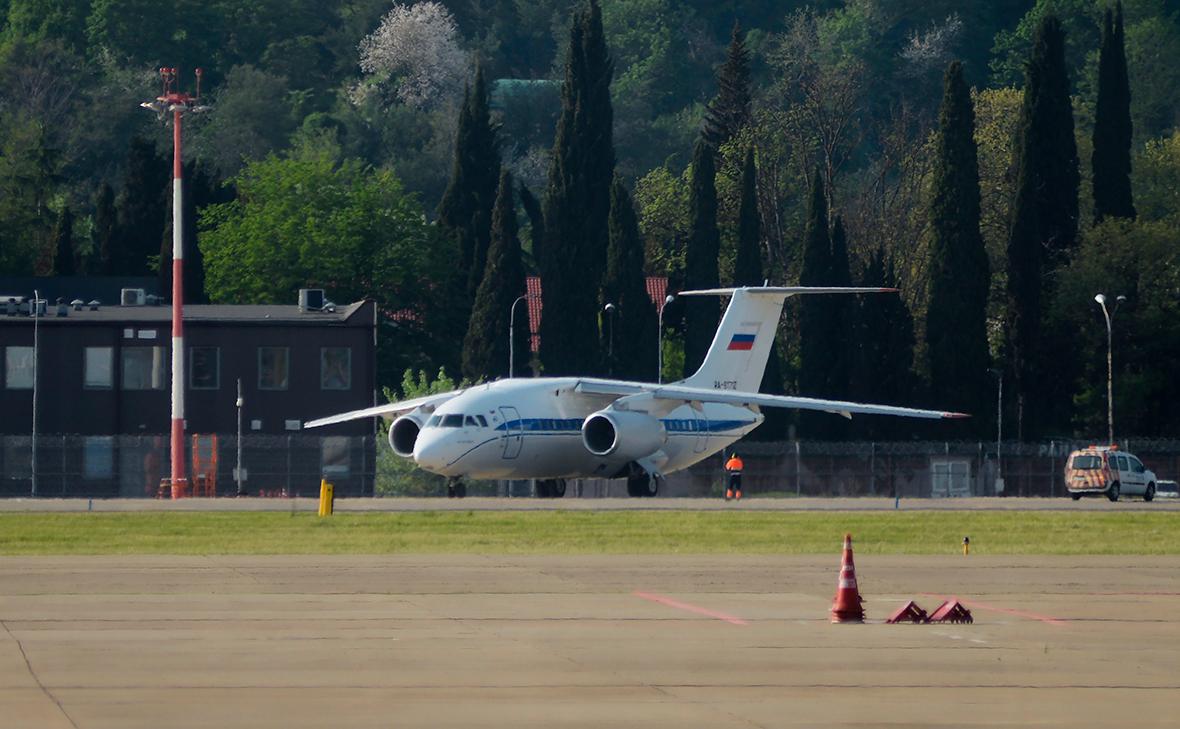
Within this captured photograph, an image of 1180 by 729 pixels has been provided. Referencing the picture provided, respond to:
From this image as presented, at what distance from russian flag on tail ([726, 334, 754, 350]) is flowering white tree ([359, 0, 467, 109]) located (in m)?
109

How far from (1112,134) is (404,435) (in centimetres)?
4258

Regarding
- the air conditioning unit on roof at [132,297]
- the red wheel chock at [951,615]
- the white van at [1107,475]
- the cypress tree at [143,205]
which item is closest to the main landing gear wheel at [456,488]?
the white van at [1107,475]

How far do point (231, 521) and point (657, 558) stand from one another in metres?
13.9

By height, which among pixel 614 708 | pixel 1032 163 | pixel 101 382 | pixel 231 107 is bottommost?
pixel 614 708

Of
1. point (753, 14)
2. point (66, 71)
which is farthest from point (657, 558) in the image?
point (753, 14)

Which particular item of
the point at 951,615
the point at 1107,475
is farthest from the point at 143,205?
the point at 951,615

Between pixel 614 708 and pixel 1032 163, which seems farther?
pixel 1032 163

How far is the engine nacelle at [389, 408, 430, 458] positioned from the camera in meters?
56.4

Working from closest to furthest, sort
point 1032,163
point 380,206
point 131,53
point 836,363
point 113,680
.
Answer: point 113,680 < point 1032,163 < point 836,363 < point 380,206 < point 131,53

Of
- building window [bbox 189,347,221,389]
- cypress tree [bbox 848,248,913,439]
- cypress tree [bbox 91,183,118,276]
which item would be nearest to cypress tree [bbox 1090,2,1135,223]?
cypress tree [bbox 848,248,913,439]

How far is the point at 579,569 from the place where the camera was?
29.4 metres

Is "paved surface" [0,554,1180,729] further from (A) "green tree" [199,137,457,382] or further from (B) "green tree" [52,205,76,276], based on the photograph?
(B) "green tree" [52,205,76,276]

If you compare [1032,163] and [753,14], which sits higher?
[753,14]

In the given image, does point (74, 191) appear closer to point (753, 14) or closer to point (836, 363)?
point (753, 14)
